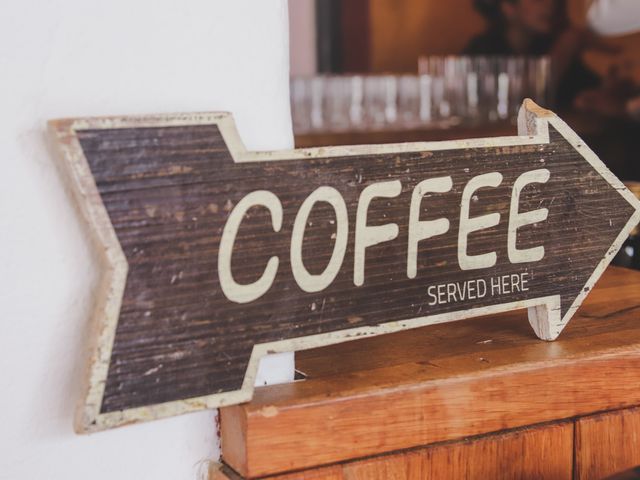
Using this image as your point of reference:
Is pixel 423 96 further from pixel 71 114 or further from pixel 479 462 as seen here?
pixel 71 114

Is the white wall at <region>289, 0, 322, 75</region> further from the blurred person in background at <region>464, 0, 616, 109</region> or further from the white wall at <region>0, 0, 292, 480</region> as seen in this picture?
the white wall at <region>0, 0, 292, 480</region>

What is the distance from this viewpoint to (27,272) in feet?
2.52

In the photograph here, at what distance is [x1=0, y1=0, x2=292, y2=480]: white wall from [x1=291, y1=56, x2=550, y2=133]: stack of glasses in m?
2.71

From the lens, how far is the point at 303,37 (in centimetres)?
494

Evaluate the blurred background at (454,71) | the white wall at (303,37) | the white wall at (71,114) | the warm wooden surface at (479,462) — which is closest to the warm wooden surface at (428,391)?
the warm wooden surface at (479,462)

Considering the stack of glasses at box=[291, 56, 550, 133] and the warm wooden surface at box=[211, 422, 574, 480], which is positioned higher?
the stack of glasses at box=[291, 56, 550, 133]

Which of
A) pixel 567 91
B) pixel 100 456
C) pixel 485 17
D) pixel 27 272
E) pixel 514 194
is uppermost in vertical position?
pixel 485 17

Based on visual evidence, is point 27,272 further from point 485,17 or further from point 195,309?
point 485,17

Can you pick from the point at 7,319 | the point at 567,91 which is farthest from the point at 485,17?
the point at 7,319

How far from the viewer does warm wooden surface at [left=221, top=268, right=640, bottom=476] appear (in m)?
0.81

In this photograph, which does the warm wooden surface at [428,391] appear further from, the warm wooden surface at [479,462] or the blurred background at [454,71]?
the blurred background at [454,71]

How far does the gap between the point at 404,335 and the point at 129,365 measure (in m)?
0.39

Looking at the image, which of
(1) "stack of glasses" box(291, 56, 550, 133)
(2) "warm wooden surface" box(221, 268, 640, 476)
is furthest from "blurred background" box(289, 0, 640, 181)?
(2) "warm wooden surface" box(221, 268, 640, 476)

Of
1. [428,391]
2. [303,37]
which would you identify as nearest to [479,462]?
[428,391]
